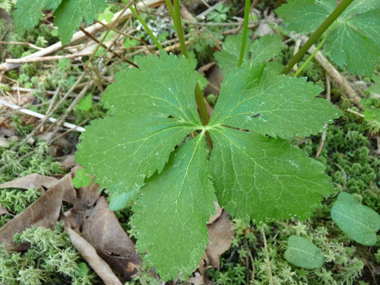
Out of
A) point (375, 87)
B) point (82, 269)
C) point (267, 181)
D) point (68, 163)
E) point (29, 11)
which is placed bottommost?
point (82, 269)

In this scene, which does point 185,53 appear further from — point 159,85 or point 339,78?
point 339,78

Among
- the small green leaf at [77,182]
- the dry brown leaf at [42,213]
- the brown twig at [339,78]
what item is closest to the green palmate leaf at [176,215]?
the small green leaf at [77,182]

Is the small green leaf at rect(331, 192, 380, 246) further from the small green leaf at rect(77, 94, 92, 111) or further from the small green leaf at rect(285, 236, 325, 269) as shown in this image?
the small green leaf at rect(77, 94, 92, 111)

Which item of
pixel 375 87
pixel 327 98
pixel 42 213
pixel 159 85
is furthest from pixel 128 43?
pixel 375 87

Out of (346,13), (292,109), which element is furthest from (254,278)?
(346,13)

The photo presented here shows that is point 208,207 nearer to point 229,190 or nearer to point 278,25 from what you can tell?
point 229,190
